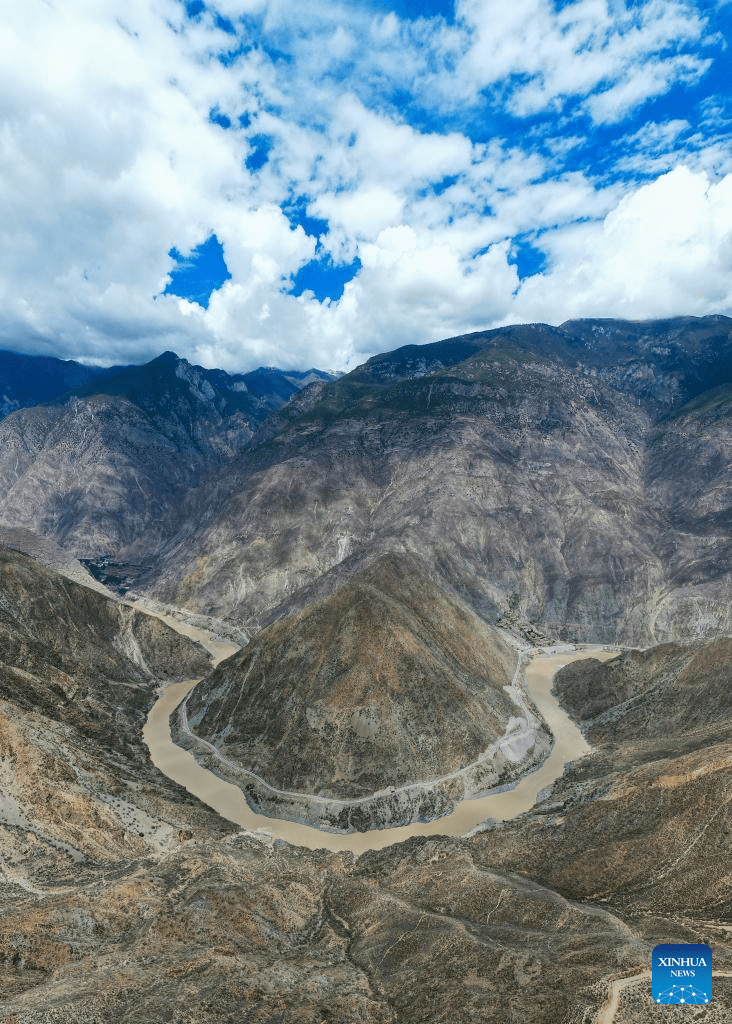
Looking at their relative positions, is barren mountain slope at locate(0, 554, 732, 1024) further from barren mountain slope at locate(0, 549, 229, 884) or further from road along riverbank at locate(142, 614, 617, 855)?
road along riverbank at locate(142, 614, 617, 855)

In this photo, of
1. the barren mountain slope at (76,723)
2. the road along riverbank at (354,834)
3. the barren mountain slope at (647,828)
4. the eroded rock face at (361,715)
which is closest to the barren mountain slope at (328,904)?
the barren mountain slope at (647,828)

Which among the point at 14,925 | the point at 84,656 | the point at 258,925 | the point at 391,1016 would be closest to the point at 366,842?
the point at 258,925

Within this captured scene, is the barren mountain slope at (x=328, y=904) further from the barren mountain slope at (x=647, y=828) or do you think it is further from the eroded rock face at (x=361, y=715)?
the eroded rock face at (x=361, y=715)

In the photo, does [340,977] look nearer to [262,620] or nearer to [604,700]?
[604,700]

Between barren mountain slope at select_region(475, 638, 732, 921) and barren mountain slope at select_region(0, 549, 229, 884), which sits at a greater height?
barren mountain slope at select_region(0, 549, 229, 884)

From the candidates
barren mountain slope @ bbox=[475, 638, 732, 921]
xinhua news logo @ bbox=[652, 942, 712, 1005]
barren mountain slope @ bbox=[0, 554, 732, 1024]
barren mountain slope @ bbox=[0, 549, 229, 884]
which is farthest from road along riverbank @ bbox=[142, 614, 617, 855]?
xinhua news logo @ bbox=[652, 942, 712, 1005]

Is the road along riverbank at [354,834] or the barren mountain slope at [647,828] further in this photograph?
the road along riverbank at [354,834]
